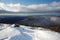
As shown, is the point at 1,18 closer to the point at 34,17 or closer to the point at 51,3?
the point at 34,17

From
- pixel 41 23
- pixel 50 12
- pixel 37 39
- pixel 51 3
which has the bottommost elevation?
pixel 37 39

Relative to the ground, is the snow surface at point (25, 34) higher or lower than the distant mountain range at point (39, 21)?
lower

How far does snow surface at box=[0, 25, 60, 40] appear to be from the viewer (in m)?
1.34

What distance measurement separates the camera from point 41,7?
1443 millimetres

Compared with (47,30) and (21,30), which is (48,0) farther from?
(21,30)

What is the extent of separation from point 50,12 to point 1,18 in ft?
2.22

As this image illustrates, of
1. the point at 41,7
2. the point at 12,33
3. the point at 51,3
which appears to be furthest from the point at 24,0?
the point at 12,33

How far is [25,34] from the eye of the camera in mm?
1410

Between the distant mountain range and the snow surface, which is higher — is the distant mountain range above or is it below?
above

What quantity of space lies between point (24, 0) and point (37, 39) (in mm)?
528

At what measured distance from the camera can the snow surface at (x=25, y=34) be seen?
134 cm

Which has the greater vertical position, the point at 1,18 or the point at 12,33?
the point at 1,18

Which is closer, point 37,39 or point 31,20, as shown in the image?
point 37,39

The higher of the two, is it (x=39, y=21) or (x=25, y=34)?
(x=39, y=21)
